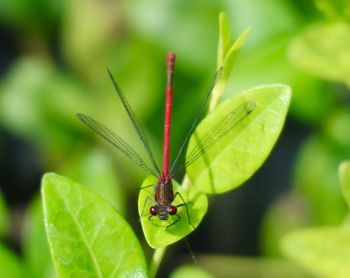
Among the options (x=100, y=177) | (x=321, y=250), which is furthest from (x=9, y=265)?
(x=321, y=250)

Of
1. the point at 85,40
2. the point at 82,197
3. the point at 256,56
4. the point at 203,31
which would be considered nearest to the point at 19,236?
the point at 85,40

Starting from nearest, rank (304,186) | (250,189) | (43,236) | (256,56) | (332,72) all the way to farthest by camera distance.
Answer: (332,72), (43,236), (256,56), (304,186), (250,189)

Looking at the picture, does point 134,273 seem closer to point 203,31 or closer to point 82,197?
point 82,197

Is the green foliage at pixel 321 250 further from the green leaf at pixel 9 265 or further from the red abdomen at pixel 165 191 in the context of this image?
the green leaf at pixel 9 265

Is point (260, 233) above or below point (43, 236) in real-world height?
below

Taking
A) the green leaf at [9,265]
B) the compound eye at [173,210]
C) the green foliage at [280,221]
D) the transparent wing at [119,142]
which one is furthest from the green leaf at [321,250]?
the green foliage at [280,221]

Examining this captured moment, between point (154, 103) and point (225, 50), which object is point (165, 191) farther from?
point (154, 103)

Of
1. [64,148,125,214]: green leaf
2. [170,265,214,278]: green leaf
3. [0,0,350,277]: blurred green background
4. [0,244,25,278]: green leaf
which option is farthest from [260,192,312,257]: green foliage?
[170,265,214,278]: green leaf
